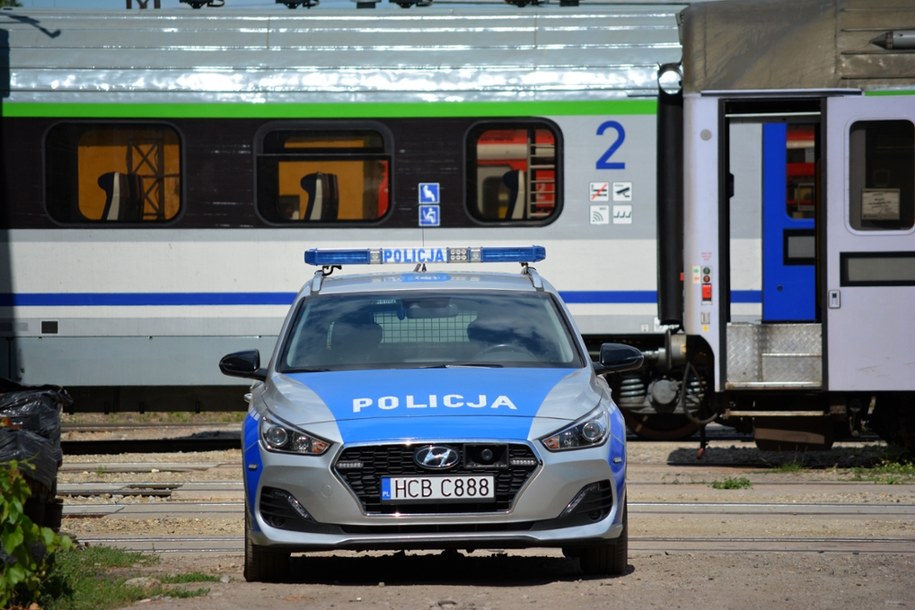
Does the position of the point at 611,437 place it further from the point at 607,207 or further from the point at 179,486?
the point at 607,207

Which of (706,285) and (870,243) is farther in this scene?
(706,285)

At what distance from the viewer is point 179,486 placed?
1287 centimetres

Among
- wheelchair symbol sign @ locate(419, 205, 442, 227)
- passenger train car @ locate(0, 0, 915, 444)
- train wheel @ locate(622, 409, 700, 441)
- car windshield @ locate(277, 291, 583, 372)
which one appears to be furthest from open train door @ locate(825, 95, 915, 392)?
car windshield @ locate(277, 291, 583, 372)

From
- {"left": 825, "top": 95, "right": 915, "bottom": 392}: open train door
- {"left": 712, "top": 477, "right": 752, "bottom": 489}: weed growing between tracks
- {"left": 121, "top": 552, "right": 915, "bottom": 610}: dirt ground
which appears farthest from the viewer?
{"left": 825, "top": 95, "right": 915, "bottom": 392}: open train door

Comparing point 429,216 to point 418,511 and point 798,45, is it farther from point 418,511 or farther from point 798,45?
point 418,511

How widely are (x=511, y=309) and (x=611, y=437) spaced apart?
1402mm

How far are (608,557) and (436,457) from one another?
1073mm

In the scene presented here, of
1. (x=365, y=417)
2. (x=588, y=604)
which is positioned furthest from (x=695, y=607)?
(x=365, y=417)

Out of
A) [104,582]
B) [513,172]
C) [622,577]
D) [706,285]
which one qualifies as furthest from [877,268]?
[104,582]

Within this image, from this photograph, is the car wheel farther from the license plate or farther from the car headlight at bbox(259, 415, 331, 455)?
the license plate

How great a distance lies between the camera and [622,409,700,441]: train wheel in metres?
15.9

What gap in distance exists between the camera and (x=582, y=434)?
7688mm

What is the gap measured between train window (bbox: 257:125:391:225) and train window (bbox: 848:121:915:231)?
420cm

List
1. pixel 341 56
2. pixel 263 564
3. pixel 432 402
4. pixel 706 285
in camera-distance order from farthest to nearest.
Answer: pixel 341 56, pixel 706 285, pixel 263 564, pixel 432 402
